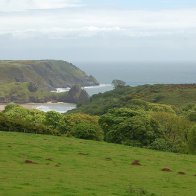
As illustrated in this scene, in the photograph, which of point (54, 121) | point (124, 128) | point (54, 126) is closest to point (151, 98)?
point (54, 121)

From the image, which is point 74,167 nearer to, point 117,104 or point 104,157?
point 104,157

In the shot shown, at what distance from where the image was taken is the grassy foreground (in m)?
22.0

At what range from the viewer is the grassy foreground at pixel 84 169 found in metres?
22.0

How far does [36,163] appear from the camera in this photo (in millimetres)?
30859

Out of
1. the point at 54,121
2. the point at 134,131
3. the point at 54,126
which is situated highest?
the point at 54,121

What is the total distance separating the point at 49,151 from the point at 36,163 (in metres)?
6.05

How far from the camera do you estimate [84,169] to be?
29875mm

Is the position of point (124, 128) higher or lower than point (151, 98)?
lower

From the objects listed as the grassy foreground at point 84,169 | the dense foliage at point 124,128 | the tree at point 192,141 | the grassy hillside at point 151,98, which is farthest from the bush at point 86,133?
the grassy hillside at point 151,98

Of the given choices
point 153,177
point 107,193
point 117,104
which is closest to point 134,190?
point 107,193

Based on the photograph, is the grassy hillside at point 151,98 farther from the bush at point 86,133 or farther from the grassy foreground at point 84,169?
the grassy foreground at point 84,169

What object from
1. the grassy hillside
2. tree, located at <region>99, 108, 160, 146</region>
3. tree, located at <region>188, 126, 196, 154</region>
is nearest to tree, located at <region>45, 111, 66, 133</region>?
tree, located at <region>99, 108, 160, 146</region>

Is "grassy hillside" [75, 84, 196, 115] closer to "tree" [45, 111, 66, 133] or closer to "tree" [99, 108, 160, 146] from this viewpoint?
"tree" [45, 111, 66, 133]

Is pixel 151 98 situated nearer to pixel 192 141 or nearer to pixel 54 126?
pixel 54 126
